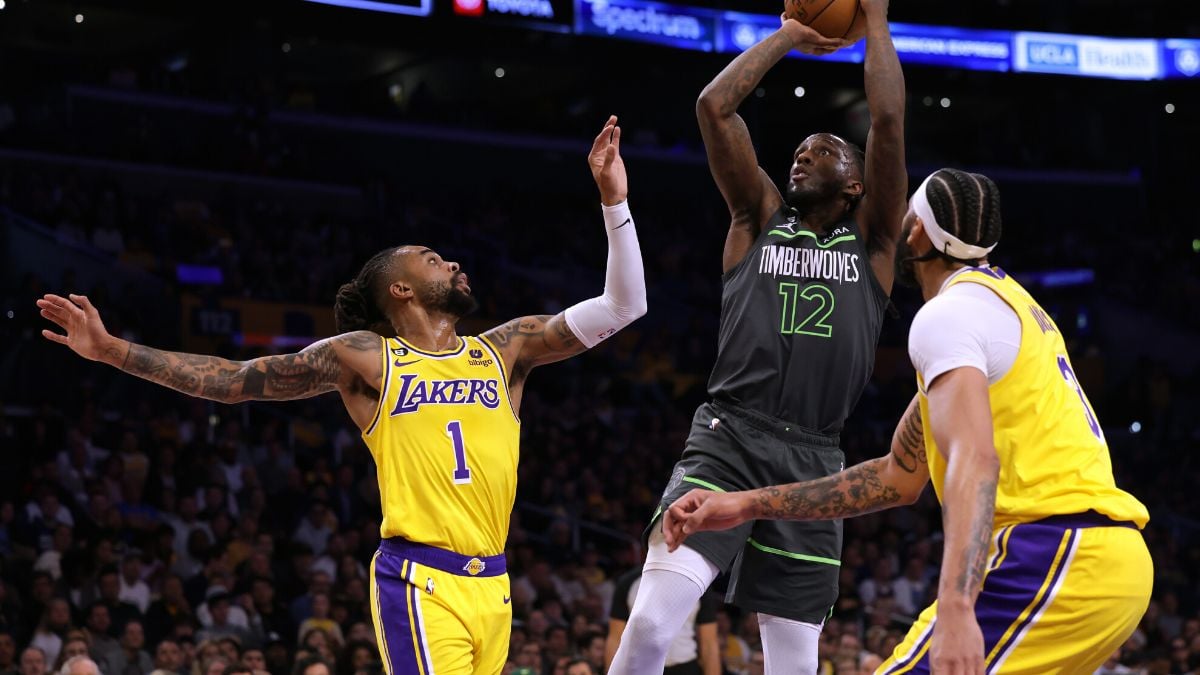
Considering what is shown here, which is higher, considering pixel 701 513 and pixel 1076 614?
pixel 701 513

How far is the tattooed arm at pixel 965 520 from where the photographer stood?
369 centimetres

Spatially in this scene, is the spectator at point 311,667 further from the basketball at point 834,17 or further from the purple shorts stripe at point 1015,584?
the purple shorts stripe at point 1015,584

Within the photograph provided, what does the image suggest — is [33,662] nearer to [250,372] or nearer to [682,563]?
[250,372]

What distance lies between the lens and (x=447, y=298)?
244 inches

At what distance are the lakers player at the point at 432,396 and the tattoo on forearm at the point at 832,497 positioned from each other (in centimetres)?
154

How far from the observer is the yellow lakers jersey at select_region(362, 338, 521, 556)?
5734 millimetres

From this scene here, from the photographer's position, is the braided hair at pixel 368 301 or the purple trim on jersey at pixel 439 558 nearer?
the purple trim on jersey at pixel 439 558

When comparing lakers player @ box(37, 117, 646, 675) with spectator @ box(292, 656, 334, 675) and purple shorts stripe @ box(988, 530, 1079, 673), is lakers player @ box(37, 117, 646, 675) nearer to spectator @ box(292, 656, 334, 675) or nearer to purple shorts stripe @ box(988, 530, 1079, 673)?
purple shorts stripe @ box(988, 530, 1079, 673)

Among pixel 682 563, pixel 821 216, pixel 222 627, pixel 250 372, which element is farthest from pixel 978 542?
pixel 222 627

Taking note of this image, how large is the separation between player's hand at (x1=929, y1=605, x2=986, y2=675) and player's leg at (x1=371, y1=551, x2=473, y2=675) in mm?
2366

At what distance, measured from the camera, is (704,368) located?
2428cm

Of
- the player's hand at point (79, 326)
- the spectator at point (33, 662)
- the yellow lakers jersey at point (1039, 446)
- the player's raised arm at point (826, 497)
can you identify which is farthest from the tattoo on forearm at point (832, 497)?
the spectator at point (33, 662)

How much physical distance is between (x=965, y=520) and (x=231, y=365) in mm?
3405

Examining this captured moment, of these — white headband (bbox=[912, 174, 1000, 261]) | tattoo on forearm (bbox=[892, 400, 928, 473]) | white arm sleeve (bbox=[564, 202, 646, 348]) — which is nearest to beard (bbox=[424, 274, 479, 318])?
white arm sleeve (bbox=[564, 202, 646, 348])
